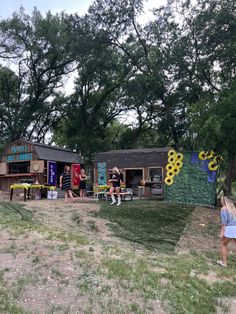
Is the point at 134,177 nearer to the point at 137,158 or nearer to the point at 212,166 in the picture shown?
the point at 137,158

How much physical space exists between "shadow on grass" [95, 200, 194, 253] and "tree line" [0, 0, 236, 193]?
3402mm

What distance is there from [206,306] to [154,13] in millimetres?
20171

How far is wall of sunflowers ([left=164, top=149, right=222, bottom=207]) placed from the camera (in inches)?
547

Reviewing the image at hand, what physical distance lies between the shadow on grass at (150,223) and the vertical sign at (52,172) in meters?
8.99

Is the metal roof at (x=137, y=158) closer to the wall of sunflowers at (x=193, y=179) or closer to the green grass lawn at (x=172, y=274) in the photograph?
the wall of sunflowers at (x=193, y=179)

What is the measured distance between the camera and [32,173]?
733 inches

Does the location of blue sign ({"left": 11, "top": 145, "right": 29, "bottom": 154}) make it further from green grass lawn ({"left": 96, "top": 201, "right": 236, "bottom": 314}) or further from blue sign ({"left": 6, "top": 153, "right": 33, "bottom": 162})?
green grass lawn ({"left": 96, "top": 201, "right": 236, "bottom": 314})

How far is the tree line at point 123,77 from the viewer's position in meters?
14.8

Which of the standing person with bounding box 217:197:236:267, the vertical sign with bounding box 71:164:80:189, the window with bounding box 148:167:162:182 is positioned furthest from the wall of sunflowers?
the vertical sign with bounding box 71:164:80:189

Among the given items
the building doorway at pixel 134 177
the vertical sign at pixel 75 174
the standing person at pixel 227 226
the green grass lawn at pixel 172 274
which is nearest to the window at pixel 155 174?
the building doorway at pixel 134 177

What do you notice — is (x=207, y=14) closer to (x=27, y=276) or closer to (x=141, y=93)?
(x=141, y=93)

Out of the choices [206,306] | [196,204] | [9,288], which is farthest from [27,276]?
[196,204]

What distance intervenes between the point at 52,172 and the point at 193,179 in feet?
31.6

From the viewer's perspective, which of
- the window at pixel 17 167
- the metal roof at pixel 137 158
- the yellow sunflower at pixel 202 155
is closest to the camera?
the yellow sunflower at pixel 202 155
